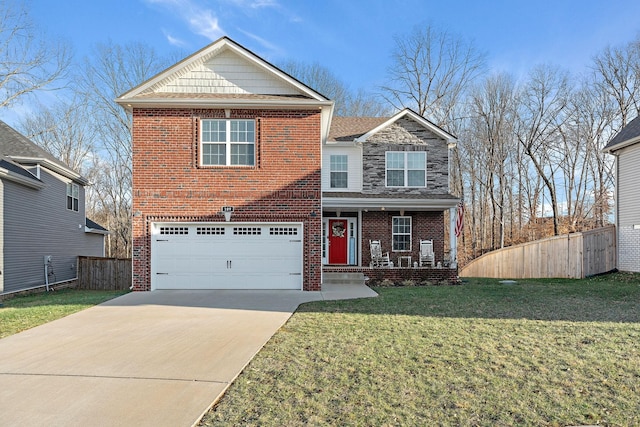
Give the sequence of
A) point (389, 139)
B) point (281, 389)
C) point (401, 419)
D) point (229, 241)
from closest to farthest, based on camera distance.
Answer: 1. point (401, 419)
2. point (281, 389)
3. point (229, 241)
4. point (389, 139)

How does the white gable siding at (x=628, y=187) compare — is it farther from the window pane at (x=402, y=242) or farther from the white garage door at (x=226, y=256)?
the white garage door at (x=226, y=256)

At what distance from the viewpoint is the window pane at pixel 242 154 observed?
1226 centimetres

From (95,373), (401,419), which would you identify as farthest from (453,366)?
(95,373)

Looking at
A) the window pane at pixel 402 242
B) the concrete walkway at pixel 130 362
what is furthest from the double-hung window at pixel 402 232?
the concrete walkway at pixel 130 362

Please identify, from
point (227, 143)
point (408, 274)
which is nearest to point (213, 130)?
point (227, 143)

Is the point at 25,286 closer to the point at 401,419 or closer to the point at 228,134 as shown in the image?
the point at 228,134

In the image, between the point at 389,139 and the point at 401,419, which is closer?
the point at 401,419

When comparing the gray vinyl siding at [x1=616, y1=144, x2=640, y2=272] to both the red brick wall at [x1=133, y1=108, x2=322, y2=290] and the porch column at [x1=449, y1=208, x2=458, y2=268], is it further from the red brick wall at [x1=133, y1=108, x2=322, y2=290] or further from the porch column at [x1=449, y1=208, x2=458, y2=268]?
the red brick wall at [x1=133, y1=108, x2=322, y2=290]

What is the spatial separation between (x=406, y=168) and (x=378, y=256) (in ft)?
12.4

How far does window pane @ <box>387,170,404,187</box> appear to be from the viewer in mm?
16672

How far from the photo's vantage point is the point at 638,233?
49.0ft

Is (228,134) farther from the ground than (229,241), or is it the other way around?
(228,134)

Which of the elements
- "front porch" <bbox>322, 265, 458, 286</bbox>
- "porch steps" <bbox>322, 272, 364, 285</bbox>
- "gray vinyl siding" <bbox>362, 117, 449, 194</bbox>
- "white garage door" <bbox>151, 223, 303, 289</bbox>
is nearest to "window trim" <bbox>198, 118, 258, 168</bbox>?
"white garage door" <bbox>151, 223, 303, 289</bbox>

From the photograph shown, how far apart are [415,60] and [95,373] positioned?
30.6m
